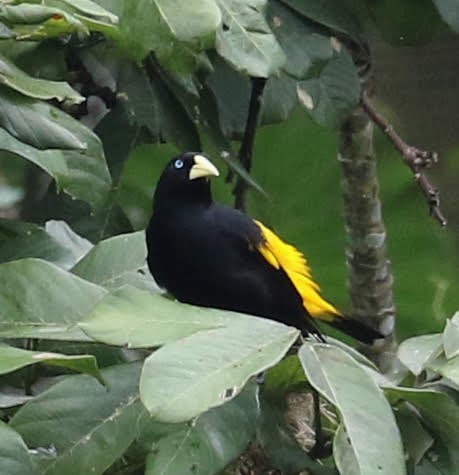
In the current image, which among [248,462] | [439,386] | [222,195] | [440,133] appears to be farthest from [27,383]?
[440,133]

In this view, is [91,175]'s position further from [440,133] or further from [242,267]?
[440,133]

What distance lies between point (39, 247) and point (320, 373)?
450 millimetres

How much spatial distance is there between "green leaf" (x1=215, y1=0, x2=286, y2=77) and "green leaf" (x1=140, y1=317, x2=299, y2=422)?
0.47m

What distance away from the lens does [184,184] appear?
184cm

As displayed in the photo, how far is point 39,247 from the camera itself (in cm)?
143

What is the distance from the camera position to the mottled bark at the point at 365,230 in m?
2.29

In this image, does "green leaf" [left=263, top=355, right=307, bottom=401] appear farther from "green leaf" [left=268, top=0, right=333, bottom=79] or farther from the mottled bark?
the mottled bark

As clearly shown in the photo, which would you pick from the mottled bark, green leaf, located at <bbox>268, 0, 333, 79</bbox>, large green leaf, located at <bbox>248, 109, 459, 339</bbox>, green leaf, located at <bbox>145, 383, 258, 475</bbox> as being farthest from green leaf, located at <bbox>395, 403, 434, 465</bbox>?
large green leaf, located at <bbox>248, 109, 459, 339</bbox>

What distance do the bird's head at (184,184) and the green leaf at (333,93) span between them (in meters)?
0.24

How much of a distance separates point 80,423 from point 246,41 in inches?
20.9

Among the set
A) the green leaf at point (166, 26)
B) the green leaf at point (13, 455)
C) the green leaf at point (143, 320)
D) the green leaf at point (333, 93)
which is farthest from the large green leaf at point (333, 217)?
the green leaf at point (13, 455)

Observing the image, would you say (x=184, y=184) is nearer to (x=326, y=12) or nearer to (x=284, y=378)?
(x=326, y=12)

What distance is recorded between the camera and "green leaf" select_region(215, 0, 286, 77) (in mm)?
1492

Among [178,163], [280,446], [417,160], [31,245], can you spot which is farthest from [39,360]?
[417,160]
